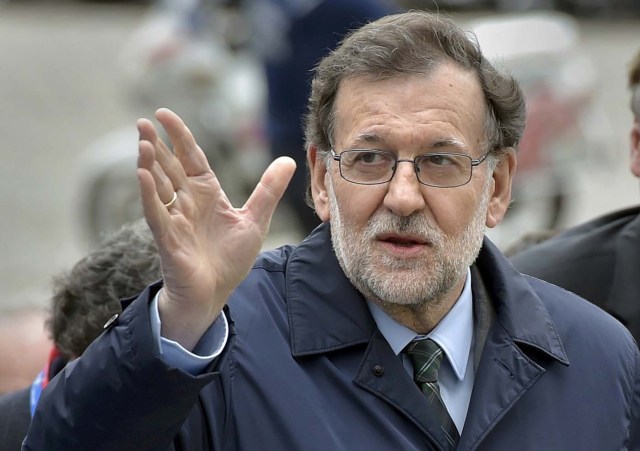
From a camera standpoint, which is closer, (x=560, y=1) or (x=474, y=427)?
(x=474, y=427)

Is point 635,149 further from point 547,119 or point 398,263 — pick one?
point 547,119

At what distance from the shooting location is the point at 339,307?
312 centimetres

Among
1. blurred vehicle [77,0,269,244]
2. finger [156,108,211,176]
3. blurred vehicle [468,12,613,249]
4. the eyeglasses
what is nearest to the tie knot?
Result: the eyeglasses

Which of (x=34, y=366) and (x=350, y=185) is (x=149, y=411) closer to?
(x=350, y=185)

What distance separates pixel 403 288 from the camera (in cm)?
310

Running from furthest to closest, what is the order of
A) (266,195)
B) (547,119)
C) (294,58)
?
(547,119), (294,58), (266,195)

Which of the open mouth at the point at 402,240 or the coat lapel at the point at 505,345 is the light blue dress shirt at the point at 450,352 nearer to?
the coat lapel at the point at 505,345

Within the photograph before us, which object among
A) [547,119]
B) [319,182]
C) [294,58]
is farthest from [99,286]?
[547,119]

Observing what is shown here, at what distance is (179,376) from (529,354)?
89cm

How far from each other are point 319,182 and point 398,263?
1.23ft

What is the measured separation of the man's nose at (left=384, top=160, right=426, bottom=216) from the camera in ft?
10.1

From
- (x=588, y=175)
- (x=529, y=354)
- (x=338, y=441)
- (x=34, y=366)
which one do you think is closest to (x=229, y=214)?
(x=338, y=441)

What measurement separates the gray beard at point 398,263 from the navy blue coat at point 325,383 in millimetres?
55

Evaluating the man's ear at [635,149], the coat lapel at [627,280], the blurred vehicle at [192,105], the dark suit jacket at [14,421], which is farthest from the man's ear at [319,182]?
the blurred vehicle at [192,105]
